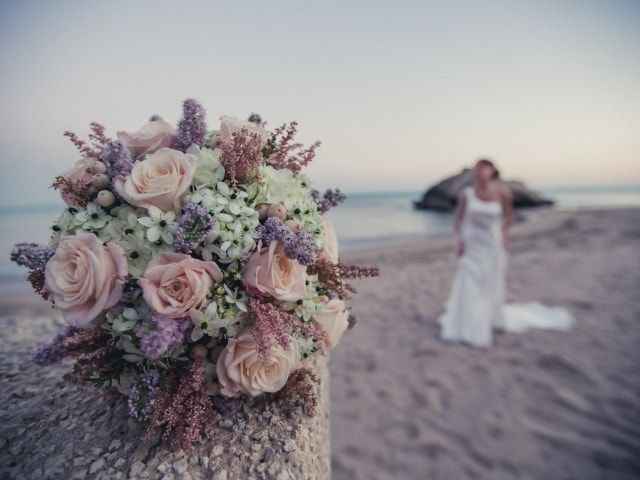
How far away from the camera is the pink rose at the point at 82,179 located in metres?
1.57

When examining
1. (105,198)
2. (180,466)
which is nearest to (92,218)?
(105,198)

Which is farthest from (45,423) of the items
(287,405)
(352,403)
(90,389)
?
(352,403)

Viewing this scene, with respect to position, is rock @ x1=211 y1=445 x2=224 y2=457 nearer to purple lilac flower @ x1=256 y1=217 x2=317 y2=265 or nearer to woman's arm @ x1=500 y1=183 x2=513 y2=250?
purple lilac flower @ x1=256 y1=217 x2=317 y2=265

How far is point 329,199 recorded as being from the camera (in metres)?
1.90

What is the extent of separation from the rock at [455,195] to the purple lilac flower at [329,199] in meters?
31.4

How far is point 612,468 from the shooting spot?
332cm

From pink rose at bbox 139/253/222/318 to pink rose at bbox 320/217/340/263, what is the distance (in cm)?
56

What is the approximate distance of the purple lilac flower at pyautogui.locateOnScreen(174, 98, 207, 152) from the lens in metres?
1.69

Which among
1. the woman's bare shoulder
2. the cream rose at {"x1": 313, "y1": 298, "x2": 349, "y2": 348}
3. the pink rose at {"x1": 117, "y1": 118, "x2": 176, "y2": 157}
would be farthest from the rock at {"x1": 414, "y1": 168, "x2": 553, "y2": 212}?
→ the pink rose at {"x1": 117, "y1": 118, "x2": 176, "y2": 157}

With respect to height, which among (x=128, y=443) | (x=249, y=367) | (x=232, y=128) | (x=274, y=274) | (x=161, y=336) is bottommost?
(x=128, y=443)

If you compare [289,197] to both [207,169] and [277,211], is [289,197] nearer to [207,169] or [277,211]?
[277,211]

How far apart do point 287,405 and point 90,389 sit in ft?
3.32

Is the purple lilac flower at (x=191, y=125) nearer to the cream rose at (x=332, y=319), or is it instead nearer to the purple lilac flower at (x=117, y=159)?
the purple lilac flower at (x=117, y=159)

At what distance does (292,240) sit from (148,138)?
812 millimetres
